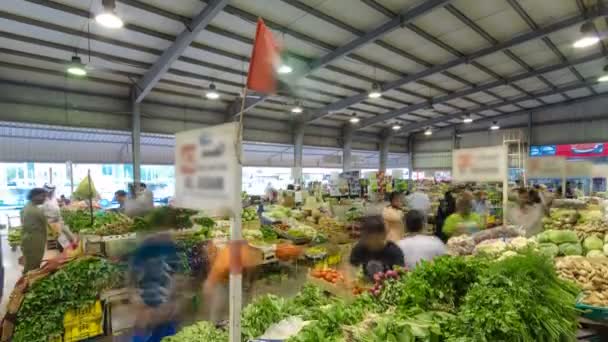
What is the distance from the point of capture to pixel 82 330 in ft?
9.23

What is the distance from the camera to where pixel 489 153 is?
2.58 m

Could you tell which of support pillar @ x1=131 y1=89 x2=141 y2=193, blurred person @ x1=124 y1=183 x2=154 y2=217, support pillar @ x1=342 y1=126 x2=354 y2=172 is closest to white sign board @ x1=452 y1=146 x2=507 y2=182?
blurred person @ x1=124 y1=183 x2=154 y2=217

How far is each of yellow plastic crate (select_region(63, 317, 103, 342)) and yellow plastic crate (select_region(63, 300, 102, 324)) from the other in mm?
28

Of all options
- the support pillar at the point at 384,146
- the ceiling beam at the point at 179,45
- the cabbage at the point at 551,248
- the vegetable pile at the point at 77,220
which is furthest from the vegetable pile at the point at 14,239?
the support pillar at the point at 384,146

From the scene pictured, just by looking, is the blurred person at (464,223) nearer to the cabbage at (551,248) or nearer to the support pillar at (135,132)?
the cabbage at (551,248)

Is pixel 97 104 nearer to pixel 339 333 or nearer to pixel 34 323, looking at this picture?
pixel 34 323

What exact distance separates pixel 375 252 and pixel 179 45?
675cm

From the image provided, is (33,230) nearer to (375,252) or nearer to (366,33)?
(375,252)

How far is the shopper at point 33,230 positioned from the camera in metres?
4.51

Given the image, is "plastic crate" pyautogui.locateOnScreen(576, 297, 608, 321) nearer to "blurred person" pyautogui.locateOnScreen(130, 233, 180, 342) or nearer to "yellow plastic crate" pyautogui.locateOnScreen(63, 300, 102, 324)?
"blurred person" pyautogui.locateOnScreen(130, 233, 180, 342)

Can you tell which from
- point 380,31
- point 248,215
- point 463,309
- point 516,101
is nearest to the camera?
point 463,309

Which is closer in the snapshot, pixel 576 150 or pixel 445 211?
pixel 445 211

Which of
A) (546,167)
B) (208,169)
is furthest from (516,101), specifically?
(208,169)

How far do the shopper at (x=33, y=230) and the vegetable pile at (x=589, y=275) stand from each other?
593 centimetres
